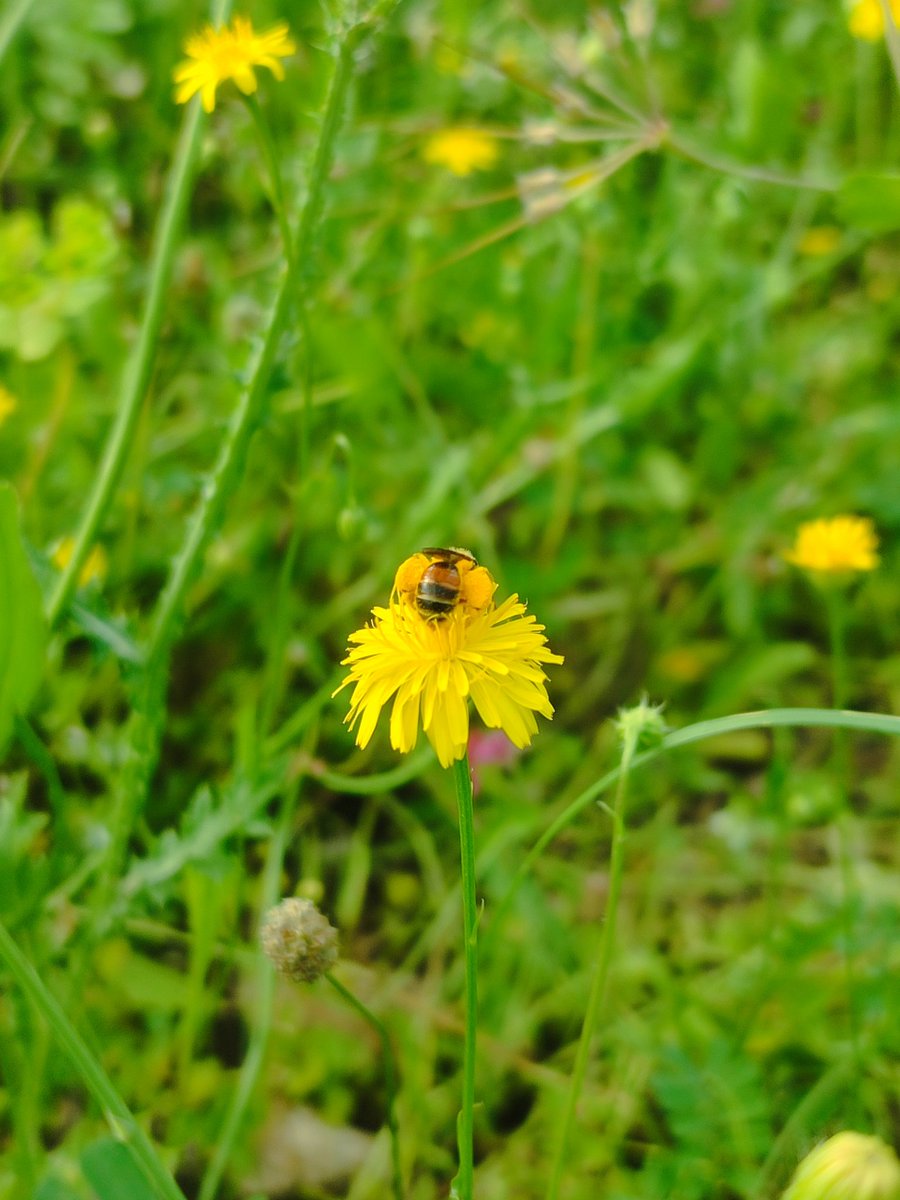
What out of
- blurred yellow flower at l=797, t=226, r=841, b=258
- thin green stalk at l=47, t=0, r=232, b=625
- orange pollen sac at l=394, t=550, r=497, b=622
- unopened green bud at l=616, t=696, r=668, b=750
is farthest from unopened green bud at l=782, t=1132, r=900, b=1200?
blurred yellow flower at l=797, t=226, r=841, b=258

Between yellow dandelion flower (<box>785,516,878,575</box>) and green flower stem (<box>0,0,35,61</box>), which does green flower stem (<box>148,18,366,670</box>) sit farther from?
yellow dandelion flower (<box>785,516,878,575</box>)

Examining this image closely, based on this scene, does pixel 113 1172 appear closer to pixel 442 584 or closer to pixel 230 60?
pixel 442 584

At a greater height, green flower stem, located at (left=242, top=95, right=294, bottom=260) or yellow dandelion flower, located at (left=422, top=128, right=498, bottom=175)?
yellow dandelion flower, located at (left=422, top=128, right=498, bottom=175)

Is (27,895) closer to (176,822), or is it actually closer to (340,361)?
(176,822)

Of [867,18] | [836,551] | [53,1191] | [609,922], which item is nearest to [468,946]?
[609,922]

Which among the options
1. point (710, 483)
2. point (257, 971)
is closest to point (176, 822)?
point (257, 971)

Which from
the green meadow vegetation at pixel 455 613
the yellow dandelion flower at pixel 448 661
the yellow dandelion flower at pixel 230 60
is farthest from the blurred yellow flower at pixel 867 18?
the yellow dandelion flower at pixel 448 661
